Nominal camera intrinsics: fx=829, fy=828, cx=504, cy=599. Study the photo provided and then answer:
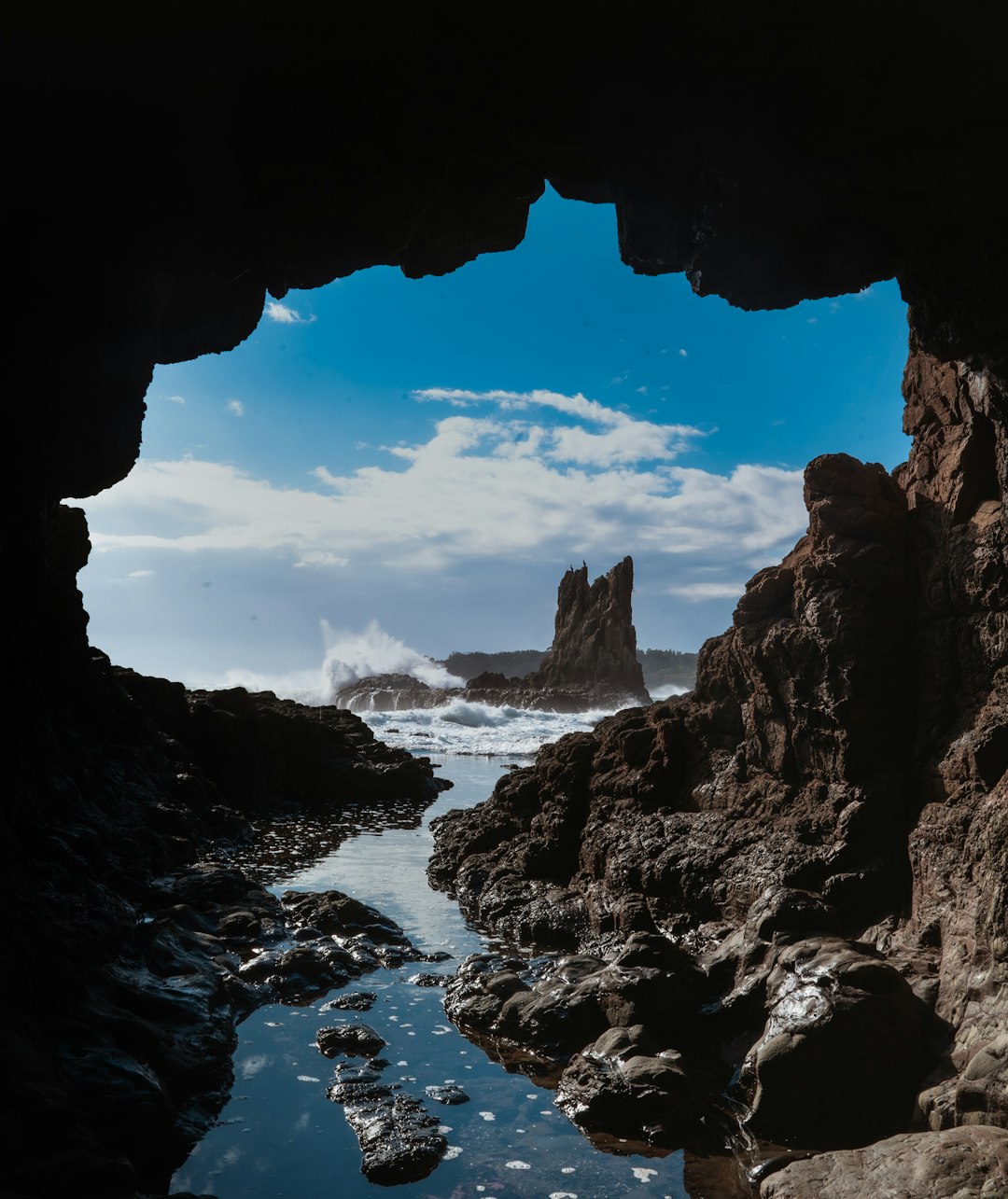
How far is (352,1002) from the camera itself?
11.3 meters

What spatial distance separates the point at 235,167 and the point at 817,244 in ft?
23.9

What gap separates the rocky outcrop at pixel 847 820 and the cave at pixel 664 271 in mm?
61

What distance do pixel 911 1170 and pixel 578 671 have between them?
364 feet

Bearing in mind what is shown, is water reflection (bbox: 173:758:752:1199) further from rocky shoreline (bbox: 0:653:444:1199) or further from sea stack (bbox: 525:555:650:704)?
sea stack (bbox: 525:555:650:704)

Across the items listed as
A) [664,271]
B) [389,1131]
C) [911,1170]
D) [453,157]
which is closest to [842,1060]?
[911,1170]

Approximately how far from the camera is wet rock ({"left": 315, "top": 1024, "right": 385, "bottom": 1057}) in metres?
9.80

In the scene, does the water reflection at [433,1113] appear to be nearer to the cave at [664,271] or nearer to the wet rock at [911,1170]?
the wet rock at [911,1170]

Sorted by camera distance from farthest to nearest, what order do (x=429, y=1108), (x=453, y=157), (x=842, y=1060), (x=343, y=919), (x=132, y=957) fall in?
(x=343, y=919)
(x=132, y=957)
(x=453, y=157)
(x=429, y=1108)
(x=842, y=1060)

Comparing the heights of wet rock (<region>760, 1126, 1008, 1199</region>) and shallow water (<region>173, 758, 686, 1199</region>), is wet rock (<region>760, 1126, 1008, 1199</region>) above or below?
above

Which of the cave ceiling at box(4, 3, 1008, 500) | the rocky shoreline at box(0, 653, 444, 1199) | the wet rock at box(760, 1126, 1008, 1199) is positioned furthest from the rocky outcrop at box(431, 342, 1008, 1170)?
the rocky shoreline at box(0, 653, 444, 1199)

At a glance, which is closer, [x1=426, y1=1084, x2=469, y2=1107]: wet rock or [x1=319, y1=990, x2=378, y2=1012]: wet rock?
[x1=426, y1=1084, x2=469, y2=1107]: wet rock

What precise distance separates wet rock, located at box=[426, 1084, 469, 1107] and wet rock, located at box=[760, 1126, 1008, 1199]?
3.14 m

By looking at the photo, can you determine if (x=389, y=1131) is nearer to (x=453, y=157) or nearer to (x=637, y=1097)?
(x=637, y=1097)

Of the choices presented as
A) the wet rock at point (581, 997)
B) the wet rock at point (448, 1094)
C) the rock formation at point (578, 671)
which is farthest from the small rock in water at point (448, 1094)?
the rock formation at point (578, 671)
